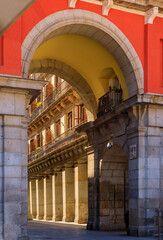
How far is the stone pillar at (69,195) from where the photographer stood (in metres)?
29.4

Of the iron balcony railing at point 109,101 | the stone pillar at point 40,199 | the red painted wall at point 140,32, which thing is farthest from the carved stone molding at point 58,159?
the red painted wall at point 140,32

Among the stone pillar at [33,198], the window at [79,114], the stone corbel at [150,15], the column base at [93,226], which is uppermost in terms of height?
the stone corbel at [150,15]

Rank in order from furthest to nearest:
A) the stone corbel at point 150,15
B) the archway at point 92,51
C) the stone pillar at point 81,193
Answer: the stone pillar at point 81,193, the stone corbel at point 150,15, the archway at point 92,51

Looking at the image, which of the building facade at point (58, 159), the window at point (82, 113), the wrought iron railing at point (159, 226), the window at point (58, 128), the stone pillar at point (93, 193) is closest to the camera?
the wrought iron railing at point (159, 226)

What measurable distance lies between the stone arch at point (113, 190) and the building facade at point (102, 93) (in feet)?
0.14

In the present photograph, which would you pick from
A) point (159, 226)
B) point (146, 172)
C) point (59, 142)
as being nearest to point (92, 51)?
point (146, 172)

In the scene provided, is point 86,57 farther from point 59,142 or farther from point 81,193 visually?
point 59,142

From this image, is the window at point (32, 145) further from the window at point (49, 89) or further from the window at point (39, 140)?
the window at point (49, 89)

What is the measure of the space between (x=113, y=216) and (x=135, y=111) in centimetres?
541

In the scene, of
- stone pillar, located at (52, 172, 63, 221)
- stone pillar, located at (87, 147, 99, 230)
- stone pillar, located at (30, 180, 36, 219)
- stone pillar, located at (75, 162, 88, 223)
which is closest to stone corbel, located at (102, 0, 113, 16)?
stone pillar, located at (87, 147, 99, 230)

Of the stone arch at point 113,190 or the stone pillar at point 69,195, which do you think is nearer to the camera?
the stone arch at point 113,190

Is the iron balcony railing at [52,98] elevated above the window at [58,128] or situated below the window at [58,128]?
above

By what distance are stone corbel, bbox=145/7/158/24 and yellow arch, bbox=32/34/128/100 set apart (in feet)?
6.72

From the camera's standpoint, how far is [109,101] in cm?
1845
